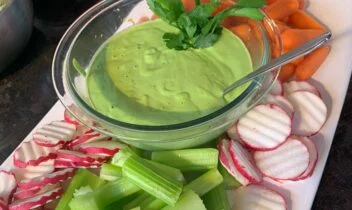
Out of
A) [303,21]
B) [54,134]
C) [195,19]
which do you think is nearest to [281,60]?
[195,19]

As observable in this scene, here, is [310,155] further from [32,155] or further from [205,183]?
[32,155]

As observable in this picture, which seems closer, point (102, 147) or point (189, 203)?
point (189, 203)

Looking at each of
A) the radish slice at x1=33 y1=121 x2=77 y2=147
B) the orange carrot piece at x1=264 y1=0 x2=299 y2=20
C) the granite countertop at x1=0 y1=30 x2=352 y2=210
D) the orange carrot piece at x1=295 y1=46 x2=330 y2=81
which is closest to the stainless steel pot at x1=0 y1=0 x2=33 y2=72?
the granite countertop at x1=0 y1=30 x2=352 y2=210

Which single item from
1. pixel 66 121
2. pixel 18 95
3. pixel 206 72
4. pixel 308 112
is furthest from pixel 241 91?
pixel 18 95

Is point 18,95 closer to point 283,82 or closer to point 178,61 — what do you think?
point 178,61

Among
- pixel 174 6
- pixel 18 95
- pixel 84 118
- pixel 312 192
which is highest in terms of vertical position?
pixel 174 6

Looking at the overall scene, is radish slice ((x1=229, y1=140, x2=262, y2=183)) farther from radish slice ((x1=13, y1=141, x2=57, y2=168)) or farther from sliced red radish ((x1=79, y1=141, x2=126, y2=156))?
radish slice ((x1=13, y1=141, x2=57, y2=168))
